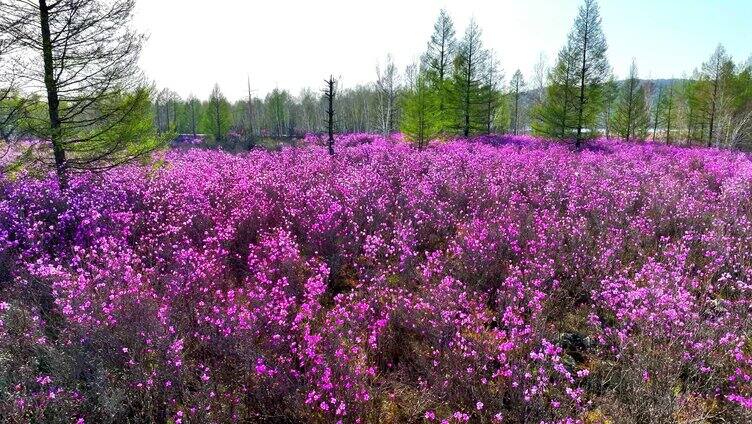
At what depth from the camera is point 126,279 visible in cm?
448

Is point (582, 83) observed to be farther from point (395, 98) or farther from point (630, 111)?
point (395, 98)

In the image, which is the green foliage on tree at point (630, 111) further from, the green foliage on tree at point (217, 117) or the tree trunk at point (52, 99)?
the green foliage on tree at point (217, 117)

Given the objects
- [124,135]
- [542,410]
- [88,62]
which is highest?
[88,62]

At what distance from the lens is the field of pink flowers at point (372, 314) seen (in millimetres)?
3322

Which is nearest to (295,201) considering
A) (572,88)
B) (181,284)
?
(181,284)

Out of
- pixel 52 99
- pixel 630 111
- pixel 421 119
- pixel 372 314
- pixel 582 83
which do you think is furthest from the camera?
pixel 630 111

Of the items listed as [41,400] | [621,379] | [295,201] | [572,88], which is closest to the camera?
[41,400]

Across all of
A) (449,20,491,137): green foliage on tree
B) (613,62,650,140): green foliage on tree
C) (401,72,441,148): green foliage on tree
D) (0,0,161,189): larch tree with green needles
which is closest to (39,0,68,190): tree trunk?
(0,0,161,189): larch tree with green needles

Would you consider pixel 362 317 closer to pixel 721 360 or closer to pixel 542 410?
pixel 542 410

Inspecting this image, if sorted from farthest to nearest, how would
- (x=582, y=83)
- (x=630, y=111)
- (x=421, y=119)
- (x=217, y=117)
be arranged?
1. (x=217, y=117)
2. (x=630, y=111)
3. (x=582, y=83)
4. (x=421, y=119)

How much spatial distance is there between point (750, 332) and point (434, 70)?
26.6 m

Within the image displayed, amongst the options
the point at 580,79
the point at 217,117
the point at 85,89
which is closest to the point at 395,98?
the point at 217,117

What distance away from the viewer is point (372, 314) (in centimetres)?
461

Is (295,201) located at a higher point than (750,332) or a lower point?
higher
